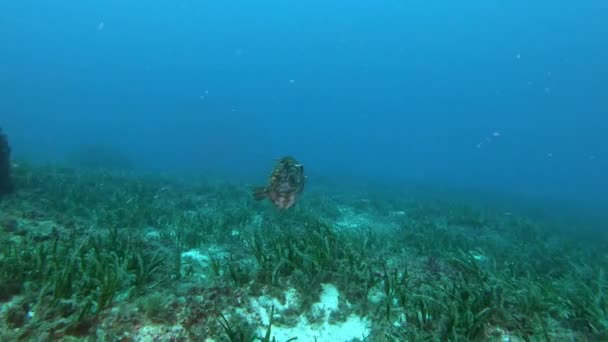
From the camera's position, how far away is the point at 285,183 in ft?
24.8

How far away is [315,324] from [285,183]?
10.7 ft

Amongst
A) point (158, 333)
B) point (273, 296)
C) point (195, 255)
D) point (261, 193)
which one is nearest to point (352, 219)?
point (261, 193)

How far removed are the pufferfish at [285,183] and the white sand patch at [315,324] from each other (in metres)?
2.61

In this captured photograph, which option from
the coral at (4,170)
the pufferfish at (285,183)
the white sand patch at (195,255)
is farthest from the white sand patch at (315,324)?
the coral at (4,170)

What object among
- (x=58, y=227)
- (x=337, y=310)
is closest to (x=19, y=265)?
(x=58, y=227)

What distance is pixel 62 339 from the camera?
13.0ft

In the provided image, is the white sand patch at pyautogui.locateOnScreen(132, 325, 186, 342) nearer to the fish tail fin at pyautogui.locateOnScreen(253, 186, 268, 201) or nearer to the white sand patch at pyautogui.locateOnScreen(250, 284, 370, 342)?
the white sand patch at pyautogui.locateOnScreen(250, 284, 370, 342)

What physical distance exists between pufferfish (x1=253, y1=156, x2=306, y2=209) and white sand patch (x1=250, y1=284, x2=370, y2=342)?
2615mm

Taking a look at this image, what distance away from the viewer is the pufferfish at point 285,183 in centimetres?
757

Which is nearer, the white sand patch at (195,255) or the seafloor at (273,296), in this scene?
the seafloor at (273,296)

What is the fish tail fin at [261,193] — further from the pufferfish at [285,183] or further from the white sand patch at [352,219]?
the white sand patch at [352,219]

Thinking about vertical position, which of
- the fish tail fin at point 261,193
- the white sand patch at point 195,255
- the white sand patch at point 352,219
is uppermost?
the fish tail fin at point 261,193

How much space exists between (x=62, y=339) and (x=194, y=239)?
16.0 feet

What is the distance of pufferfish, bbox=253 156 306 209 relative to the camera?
24.8 ft
